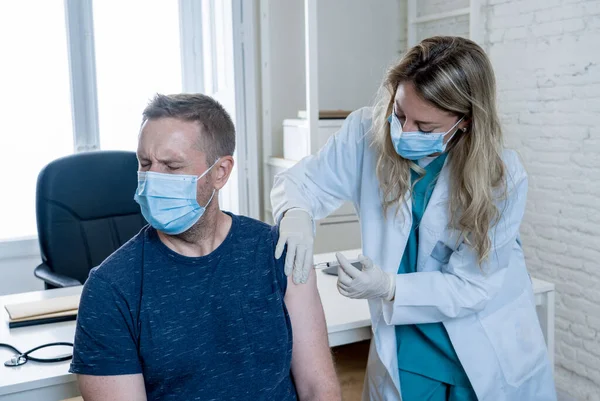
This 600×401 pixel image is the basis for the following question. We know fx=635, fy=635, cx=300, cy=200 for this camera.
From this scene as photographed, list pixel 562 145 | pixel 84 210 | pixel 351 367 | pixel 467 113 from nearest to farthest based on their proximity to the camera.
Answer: pixel 467 113 < pixel 351 367 < pixel 84 210 < pixel 562 145

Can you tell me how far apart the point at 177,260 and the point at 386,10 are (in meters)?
2.93

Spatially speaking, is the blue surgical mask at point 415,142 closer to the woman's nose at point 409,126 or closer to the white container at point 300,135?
the woman's nose at point 409,126

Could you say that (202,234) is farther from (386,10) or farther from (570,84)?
(386,10)

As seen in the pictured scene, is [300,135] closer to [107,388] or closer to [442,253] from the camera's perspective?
[442,253]

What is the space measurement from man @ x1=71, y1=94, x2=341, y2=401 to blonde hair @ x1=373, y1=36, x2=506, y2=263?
38 centimetres

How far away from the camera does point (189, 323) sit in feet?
3.94

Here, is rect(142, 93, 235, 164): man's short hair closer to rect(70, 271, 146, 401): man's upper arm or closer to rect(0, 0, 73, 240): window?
rect(70, 271, 146, 401): man's upper arm

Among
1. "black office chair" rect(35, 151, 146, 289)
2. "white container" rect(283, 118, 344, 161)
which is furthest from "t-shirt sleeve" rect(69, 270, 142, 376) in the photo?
"white container" rect(283, 118, 344, 161)

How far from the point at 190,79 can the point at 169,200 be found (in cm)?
252

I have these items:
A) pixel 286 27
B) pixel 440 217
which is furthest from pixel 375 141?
pixel 286 27

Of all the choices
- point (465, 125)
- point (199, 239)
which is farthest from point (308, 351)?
point (465, 125)

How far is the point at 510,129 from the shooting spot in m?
3.00

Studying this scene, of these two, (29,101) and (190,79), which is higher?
(190,79)

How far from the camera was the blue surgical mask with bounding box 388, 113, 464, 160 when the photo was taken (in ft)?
4.54
